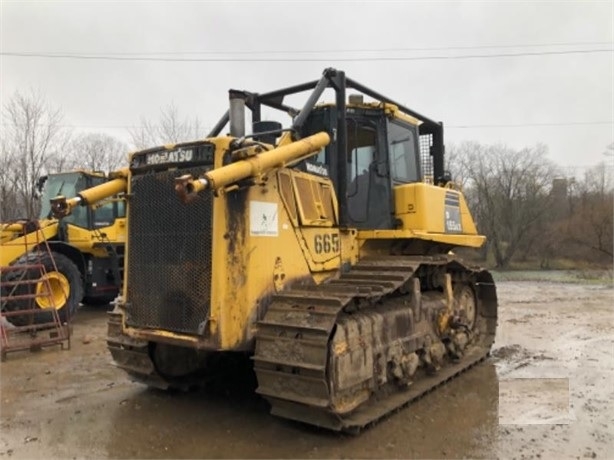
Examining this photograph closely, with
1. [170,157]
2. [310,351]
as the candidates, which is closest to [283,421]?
[310,351]

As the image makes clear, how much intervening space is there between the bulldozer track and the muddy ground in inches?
8.8

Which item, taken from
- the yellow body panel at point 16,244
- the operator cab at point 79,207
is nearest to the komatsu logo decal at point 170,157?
the yellow body panel at point 16,244

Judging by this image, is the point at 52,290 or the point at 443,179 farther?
the point at 52,290

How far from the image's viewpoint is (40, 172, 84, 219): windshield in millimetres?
11969

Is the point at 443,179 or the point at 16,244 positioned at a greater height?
the point at 443,179

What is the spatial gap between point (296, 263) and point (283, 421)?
1.46 m

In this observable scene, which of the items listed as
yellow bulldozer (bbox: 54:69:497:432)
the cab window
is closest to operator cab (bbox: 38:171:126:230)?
yellow bulldozer (bbox: 54:69:497:432)

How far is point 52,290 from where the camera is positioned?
1008cm

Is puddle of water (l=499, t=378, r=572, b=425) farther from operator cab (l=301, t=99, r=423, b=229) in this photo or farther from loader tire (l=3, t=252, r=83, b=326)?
loader tire (l=3, t=252, r=83, b=326)

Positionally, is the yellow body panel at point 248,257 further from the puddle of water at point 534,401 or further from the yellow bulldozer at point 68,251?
the yellow bulldozer at point 68,251

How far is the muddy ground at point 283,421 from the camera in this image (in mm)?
4516

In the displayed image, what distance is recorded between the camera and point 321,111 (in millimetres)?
6309

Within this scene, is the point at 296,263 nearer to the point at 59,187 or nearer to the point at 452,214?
the point at 452,214

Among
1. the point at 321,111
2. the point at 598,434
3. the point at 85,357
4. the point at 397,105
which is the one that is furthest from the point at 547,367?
the point at 85,357
